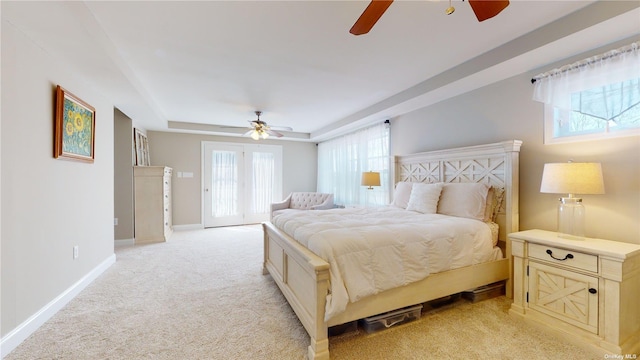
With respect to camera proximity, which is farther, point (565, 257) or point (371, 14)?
point (565, 257)

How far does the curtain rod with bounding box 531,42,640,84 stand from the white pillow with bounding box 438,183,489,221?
3.83ft

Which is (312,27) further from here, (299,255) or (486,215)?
(486,215)

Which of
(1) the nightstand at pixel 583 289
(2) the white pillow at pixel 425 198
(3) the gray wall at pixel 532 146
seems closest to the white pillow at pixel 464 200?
(2) the white pillow at pixel 425 198

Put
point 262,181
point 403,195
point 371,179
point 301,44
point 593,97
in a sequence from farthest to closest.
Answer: point 262,181 < point 371,179 < point 403,195 < point 301,44 < point 593,97

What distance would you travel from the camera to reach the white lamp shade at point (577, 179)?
199 centimetres

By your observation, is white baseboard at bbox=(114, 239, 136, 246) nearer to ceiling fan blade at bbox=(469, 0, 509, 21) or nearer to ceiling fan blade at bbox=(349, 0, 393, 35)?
ceiling fan blade at bbox=(349, 0, 393, 35)

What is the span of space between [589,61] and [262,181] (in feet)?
20.4

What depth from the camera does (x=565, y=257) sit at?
2000 millimetres

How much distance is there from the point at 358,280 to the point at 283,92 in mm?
2900

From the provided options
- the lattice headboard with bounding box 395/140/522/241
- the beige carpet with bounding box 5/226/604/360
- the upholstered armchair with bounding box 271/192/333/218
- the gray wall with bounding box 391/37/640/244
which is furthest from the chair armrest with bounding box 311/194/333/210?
the beige carpet with bounding box 5/226/604/360

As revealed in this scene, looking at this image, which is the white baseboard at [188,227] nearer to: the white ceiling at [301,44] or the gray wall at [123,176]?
the gray wall at [123,176]

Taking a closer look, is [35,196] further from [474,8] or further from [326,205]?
[326,205]

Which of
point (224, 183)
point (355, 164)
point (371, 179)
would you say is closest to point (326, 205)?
point (355, 164)

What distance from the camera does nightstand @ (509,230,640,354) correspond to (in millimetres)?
1767
